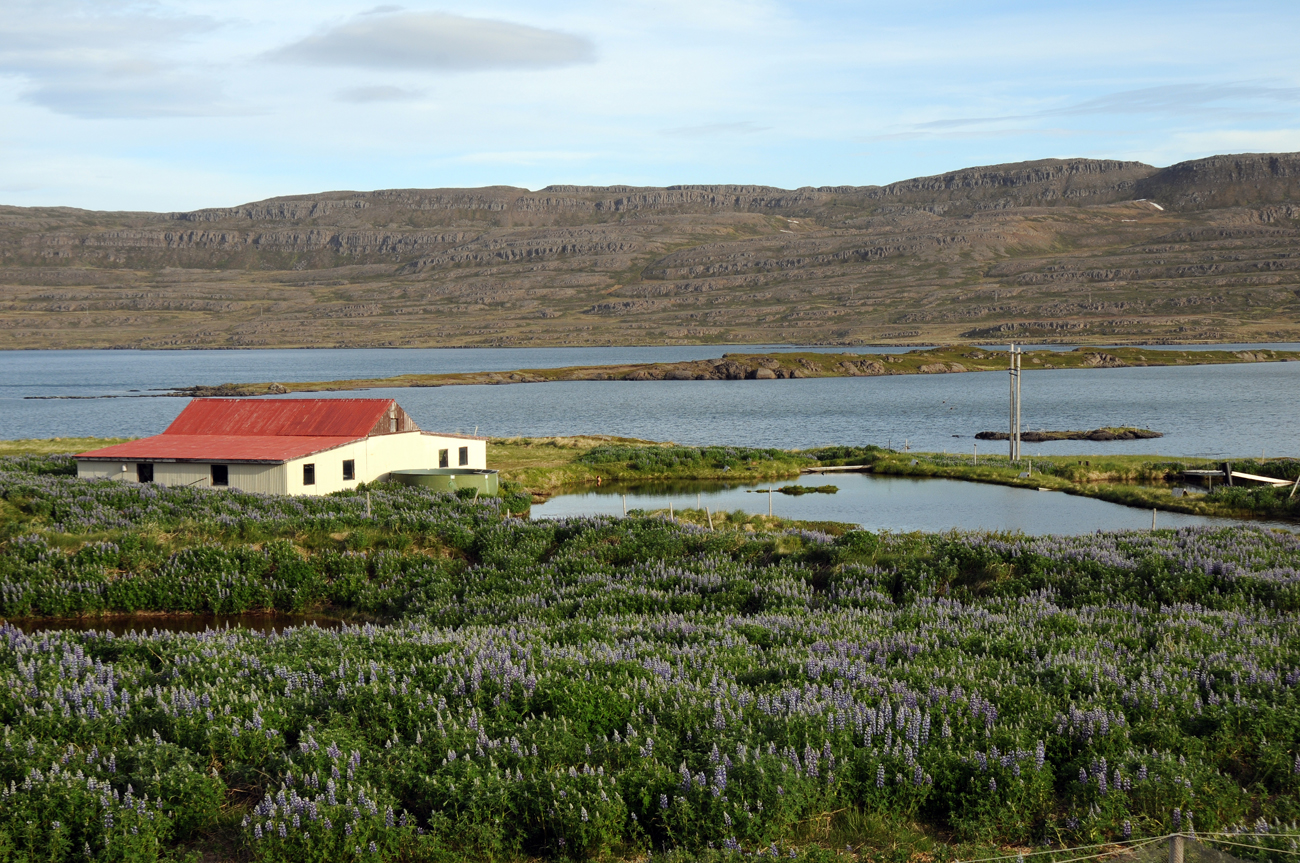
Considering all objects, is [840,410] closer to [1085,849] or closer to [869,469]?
[869,469]

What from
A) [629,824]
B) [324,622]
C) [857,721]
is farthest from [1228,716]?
[324,622]

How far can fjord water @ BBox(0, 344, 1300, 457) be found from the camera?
304 ft

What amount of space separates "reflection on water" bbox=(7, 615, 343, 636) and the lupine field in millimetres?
4741

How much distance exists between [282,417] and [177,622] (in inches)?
1085

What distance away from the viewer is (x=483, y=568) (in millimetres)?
22531

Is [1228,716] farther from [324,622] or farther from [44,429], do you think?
[44,429]

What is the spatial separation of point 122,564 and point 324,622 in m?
5.77

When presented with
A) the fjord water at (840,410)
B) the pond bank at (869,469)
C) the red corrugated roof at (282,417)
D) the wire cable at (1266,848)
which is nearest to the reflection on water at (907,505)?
the pond bank at (869,469)

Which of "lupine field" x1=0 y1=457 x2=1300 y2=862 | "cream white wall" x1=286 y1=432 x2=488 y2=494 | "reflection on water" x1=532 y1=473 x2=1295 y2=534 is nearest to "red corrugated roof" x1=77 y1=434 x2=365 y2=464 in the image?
"cream white wall" x1=286 y1=432 x2=488 y2=494

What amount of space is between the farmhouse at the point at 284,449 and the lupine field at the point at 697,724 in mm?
23868

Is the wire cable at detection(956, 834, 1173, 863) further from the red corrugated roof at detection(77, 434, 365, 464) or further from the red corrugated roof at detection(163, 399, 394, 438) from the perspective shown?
the red corrugated roof at detection(163, 399, 394, 438)

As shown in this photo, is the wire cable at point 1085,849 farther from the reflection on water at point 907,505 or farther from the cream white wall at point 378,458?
the cream white wall at point 378,458

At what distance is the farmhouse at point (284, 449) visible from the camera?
40.1 metres

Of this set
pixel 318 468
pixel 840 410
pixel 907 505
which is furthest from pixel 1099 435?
pixel 318 468
